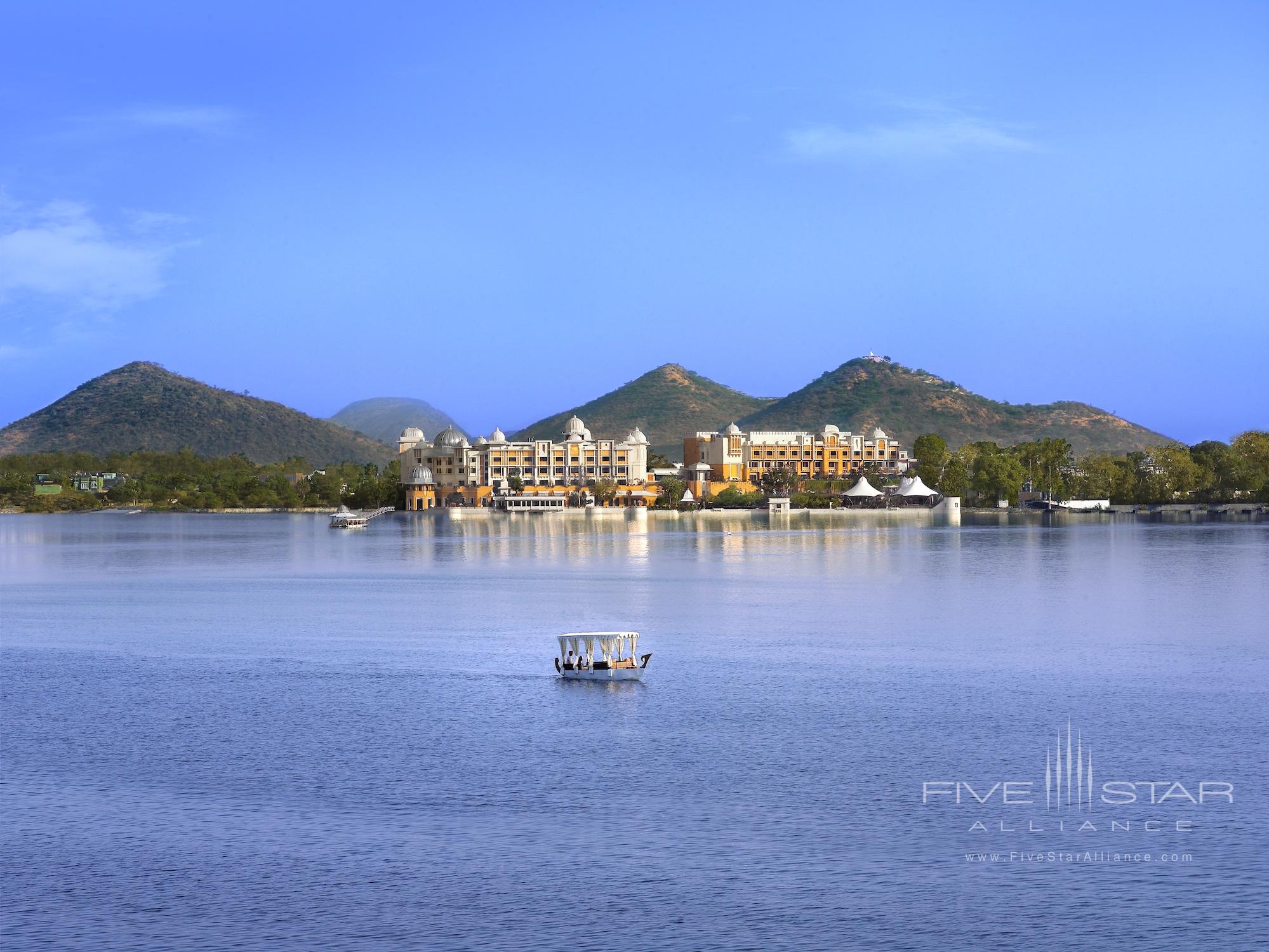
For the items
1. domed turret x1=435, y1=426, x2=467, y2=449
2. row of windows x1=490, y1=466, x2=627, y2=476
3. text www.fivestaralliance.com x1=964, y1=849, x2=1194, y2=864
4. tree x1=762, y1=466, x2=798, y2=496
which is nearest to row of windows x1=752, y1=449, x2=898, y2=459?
tree x1=762, y1=466, x2=798, y2=496

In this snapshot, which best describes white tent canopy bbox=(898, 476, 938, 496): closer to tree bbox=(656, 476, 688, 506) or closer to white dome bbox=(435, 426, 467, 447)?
tree bbox=(656, 476, 688, 506)

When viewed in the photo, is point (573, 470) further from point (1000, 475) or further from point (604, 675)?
point (604, 675)

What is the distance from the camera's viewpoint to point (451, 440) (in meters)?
141

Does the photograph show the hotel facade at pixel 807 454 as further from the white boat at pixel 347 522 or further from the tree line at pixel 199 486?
the white boat at pixel 347 522

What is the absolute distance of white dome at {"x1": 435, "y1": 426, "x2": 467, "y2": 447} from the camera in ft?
460

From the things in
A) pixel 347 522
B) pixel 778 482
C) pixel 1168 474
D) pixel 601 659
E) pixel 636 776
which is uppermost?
pixel 1168 474

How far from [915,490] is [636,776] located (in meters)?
107

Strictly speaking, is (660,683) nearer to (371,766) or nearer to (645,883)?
(371,766)

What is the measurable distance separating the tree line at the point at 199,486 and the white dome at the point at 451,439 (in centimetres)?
593

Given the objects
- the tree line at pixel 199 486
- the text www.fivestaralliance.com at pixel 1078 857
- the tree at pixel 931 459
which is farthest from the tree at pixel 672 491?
the text www.fivestaralliance.com at pixel 1078 857

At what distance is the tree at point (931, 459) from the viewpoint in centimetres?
12581

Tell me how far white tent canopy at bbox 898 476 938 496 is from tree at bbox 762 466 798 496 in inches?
481

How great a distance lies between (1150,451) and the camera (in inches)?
5044

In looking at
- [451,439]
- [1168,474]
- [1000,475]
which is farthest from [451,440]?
[1168,474]
